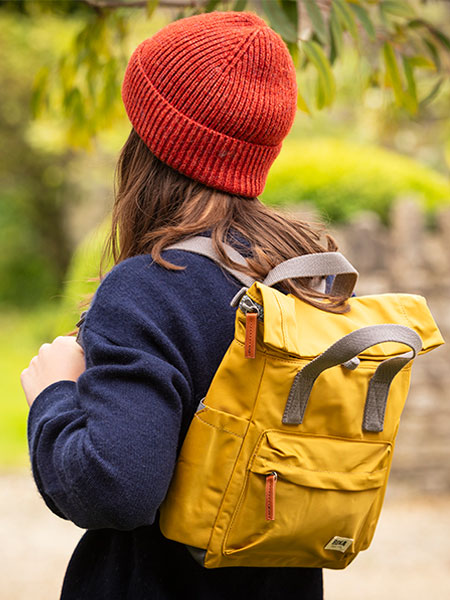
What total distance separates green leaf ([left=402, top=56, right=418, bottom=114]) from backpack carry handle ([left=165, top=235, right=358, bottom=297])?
4.00ft

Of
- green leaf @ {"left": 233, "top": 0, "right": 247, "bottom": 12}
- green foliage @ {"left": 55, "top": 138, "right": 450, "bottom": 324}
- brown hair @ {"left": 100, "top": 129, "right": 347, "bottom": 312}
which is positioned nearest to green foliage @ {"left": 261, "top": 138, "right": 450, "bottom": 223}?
green foliage @ {"left": 55, "top": 138, "right": 450, "bottom": 324}

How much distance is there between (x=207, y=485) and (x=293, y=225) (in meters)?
0.55

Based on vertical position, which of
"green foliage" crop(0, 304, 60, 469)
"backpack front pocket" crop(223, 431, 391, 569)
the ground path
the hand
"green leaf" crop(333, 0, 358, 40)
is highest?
"green leaf" crop(333, 0, 358, 40)

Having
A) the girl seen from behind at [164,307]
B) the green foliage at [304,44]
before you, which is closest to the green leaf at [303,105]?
the green foliage at [304,44]

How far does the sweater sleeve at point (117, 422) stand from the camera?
1.23 m

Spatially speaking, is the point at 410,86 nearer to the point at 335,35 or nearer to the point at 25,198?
the point at 335,35

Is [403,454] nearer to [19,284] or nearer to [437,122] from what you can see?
[437,122]

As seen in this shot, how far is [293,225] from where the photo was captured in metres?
1.56

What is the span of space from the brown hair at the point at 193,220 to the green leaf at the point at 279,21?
73 centimetres

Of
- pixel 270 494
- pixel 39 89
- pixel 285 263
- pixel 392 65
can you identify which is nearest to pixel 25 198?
pixel 39 89

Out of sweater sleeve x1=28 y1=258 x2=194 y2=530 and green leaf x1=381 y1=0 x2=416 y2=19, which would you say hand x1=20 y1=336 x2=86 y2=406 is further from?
green leaf x1=381 y1=0 x2=416 y2=19

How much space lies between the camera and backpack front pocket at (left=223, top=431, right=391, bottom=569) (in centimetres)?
133

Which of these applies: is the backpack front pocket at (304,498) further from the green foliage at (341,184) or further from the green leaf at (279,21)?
the green foliage at (341,184)

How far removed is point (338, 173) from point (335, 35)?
3.65 m
